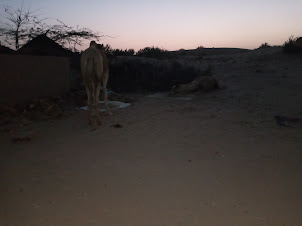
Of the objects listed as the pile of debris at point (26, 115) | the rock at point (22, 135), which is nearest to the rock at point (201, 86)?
the pile of debris at point (26, 115)

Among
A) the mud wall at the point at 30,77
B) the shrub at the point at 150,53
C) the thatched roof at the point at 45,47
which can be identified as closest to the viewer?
the mud wall at the point at 30,77

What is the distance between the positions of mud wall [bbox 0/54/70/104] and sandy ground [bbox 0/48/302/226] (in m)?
1.84

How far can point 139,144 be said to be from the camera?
4.91 m

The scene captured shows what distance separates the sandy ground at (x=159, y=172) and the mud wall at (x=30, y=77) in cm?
184

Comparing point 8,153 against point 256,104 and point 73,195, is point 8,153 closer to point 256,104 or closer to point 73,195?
point 73,195

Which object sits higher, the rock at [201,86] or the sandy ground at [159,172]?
the rock at [201,86]

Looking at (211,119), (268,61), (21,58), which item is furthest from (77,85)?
(268,61)

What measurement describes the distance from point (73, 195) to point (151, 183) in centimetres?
92

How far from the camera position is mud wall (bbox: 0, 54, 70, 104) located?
7.57 metres

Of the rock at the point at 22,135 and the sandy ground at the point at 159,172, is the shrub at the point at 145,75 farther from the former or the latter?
the rock at the point at 22,135

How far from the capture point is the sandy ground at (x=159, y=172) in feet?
8.82

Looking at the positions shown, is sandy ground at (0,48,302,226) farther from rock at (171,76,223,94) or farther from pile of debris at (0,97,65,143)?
rock at (171,76,223,94)

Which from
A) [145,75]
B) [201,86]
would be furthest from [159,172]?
[145,75]

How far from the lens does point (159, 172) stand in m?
3.67
